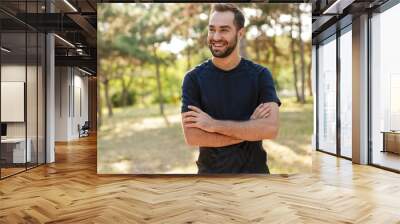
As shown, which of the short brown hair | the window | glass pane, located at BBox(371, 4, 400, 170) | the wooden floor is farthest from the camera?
the window

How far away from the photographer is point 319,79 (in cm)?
1134

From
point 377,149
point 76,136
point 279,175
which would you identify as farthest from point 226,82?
point 76,136

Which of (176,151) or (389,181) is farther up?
(176,151)

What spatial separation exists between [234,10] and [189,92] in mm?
1341

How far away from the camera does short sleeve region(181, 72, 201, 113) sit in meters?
6.08

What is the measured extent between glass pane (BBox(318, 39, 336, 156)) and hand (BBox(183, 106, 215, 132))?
17.5 ft

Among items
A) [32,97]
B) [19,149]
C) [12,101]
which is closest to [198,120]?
[12,101]

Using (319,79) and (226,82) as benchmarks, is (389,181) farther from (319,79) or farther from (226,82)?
(319,79)

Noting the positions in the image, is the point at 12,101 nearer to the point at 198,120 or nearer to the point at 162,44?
the point at 162,44

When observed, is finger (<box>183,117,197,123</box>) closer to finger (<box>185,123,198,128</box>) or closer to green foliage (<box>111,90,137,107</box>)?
finger (<box>185,123,198,128</box>)

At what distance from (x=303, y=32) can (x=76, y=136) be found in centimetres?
1281

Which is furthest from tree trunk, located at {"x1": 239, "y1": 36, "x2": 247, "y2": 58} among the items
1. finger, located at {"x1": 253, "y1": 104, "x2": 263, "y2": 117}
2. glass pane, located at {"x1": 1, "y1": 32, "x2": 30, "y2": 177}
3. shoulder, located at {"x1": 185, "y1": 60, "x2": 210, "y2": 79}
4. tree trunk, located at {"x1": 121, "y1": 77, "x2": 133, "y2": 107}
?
glass pane, located at {"x1": 1, "y1": 32, "x2": 30, "y2": 177}

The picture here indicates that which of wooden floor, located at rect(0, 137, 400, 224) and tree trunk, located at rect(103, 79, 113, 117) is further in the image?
tree trunk, located at rect(103, 79, 113, 117)

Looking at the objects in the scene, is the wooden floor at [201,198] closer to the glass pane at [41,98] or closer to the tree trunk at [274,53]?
the glass pane at [41,98]
